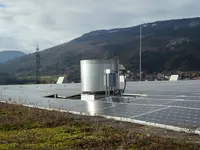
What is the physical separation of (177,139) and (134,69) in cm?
5155

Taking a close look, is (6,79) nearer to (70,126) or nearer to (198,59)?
(198,59)

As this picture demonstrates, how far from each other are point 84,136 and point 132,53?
234 feet

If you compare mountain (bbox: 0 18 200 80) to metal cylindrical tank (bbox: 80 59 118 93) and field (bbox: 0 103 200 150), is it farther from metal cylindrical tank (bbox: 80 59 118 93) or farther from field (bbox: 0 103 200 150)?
field (bbox: 0 103 200 150)

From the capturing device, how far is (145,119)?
1020 cm

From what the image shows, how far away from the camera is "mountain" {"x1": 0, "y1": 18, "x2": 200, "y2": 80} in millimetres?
59834

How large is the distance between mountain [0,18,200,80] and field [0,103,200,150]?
3767cm

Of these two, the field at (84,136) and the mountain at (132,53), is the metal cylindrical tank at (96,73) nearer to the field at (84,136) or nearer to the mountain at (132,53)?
the field at (84,136)

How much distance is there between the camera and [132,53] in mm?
78375

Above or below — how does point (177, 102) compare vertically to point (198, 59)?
below

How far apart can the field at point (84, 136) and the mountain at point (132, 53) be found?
124 ft

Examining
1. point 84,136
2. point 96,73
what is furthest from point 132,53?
point 84,136

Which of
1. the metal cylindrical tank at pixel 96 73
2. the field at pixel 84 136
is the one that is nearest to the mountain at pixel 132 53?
the metal cylindrical tank at pixel 96 73

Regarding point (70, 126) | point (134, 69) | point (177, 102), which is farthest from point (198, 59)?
point (70, 126)

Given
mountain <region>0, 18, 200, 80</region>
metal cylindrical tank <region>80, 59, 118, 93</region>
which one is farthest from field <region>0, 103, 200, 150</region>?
mountain <region>0, 18, 200, 80</region>
